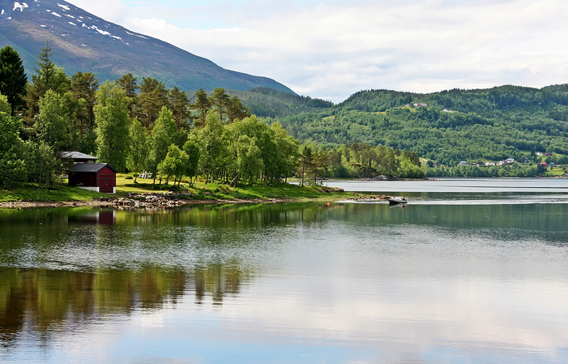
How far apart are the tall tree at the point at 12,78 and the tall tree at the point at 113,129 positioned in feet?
50.5

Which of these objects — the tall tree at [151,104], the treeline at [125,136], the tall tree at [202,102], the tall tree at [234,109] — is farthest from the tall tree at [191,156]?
the tall tree at [234,109]

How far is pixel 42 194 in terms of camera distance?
288ft

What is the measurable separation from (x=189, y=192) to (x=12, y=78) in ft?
136

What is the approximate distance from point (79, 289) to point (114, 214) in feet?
158

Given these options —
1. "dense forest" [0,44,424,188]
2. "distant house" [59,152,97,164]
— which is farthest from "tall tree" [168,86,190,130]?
"distant house" [59,152,97,164]

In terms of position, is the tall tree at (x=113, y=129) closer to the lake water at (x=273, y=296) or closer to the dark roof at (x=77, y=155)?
the dark roof at (x=77, y=155)

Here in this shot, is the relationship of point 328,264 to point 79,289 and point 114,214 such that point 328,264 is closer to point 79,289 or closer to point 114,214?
point 79,289

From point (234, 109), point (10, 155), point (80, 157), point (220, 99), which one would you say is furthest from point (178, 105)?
point (10, 155)

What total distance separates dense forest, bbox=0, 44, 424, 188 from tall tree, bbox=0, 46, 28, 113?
177 mm

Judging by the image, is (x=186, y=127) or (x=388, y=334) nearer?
(x=388, y=334)

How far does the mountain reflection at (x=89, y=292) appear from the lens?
24.8 meters

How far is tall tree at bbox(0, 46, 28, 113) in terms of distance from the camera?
102562mm

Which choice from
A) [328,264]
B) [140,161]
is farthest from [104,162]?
[328,264]

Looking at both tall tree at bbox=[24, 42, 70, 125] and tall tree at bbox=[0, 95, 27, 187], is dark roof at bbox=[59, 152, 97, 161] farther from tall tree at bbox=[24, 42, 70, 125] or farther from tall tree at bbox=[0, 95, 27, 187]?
tall tree at bbox=[0, 95, 27, 187]
